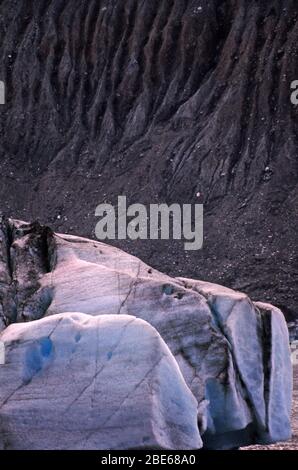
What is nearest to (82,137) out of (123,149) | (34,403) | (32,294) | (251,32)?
(123,149)

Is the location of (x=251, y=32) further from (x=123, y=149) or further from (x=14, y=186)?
(x=14, y=186)

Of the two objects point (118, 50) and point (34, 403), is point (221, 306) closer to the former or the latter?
point (34, 403)

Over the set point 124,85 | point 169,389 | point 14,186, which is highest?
point 124,85

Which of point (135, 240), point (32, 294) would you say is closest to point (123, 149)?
point (135, 240)

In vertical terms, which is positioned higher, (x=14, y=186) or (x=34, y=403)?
(x=14, y=186)

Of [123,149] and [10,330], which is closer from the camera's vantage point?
[10,330]
